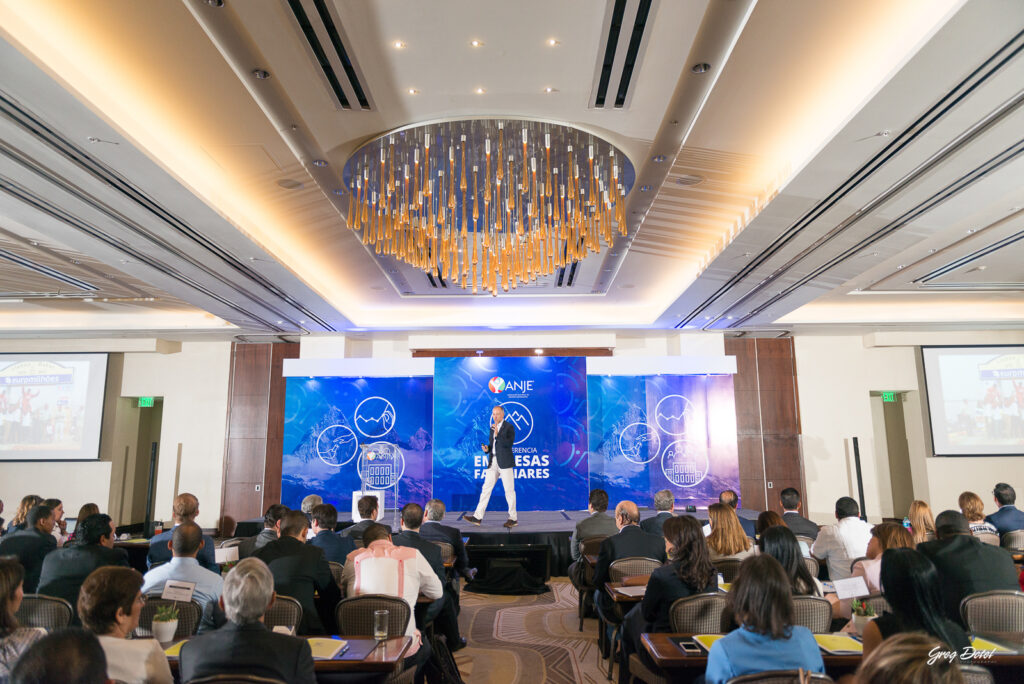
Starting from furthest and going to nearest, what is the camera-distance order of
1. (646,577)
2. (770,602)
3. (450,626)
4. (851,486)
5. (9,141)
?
1. (851,486)
2. (450,626)
3. (646,577)
4. (9,141)
5. (770,602)

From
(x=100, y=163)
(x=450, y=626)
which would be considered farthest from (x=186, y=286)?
(x=450, y=626)

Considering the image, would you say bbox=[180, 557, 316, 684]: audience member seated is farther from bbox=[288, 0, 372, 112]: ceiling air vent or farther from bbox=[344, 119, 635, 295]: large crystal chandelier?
bbox=[344, 119, 635, 295]: large crystal chandelier

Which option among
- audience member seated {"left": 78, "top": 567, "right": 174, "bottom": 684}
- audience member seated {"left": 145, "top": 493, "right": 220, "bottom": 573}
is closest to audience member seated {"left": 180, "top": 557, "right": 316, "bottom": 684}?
audience member seated {"left": 78, "top": 567, "right": 174, "bottom": 684}

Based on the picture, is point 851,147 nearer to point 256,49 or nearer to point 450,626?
point 256,49

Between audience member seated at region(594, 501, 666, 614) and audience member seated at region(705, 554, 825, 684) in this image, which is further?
audience member seated at region(594, 501, 666, 614)

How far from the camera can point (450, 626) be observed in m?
5.63

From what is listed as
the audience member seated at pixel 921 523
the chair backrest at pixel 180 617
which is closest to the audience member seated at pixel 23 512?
the chair backrest at pixel 180 617

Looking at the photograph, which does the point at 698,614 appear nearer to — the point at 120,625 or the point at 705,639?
the point at 705,639

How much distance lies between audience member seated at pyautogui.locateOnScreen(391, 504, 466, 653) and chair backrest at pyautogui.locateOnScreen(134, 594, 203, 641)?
55.3 inches

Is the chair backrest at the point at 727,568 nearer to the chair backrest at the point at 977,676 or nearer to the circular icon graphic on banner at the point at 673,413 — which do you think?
the chair backrest at the point at 977,676

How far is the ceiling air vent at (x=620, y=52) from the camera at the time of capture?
3713mm

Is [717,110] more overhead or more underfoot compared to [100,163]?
more overhead

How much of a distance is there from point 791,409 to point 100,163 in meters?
11.4

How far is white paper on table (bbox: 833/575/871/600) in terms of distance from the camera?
144 inches
